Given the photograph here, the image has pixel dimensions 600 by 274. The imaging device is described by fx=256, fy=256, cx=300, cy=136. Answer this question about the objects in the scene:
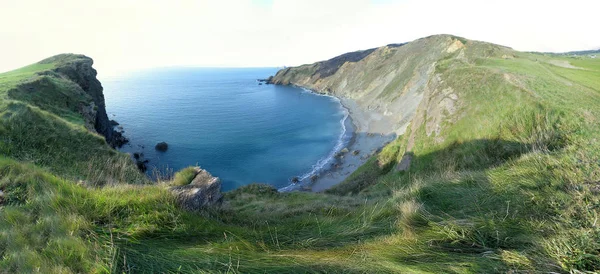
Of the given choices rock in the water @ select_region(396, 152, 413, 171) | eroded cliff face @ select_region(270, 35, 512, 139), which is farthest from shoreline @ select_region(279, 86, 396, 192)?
rock in the water @ select_region(396, 152, 413, 171)

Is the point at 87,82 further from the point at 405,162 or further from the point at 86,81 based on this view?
the point at 405,162

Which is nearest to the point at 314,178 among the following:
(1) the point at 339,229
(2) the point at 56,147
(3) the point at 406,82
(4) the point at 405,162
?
(4) the point at 405,162

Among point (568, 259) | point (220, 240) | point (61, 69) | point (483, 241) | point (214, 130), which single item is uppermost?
point (61, 69)

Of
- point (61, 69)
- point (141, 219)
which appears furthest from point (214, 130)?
point (141, 219)

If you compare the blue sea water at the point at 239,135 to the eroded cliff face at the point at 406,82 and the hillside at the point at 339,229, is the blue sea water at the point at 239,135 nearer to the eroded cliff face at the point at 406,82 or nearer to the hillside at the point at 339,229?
the eroded cliff face at the point at 406,82

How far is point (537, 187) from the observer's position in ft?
16.1

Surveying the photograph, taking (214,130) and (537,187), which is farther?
(214,130)

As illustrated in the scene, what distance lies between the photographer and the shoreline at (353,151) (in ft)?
129

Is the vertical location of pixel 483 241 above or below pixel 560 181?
below

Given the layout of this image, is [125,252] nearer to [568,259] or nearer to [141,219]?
[141,219]

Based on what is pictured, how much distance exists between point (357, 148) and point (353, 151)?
209 cm

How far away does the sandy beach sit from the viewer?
39.5 meters

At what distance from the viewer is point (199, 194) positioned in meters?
6.47

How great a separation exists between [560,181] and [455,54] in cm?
7379
